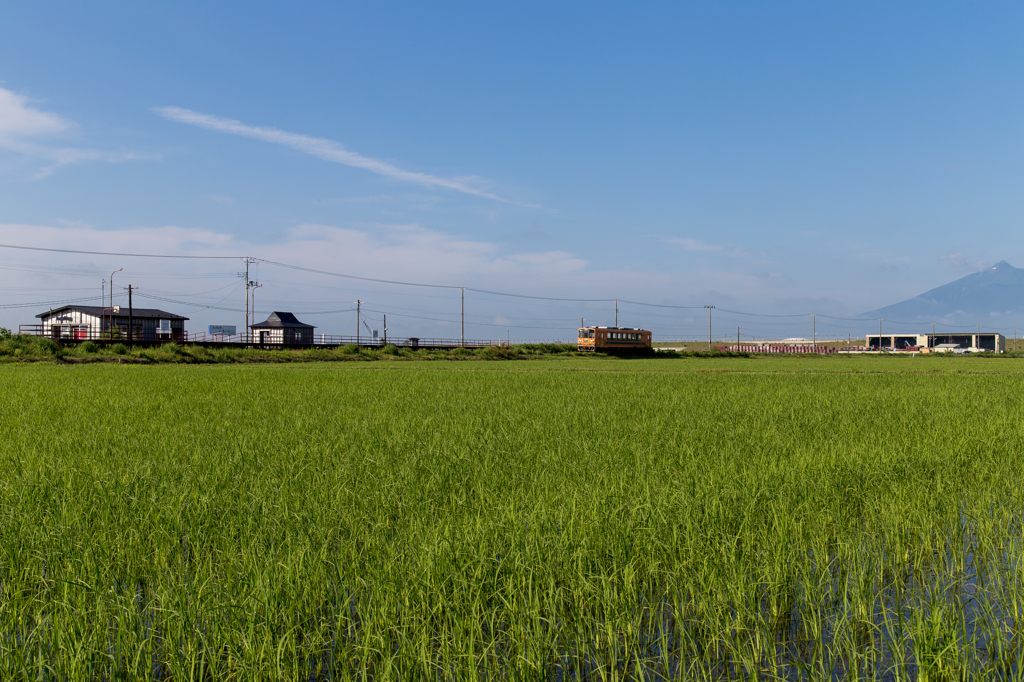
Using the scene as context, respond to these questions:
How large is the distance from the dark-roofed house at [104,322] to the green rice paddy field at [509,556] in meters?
55.5

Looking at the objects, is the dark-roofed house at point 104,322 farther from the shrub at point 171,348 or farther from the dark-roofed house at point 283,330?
the shrub at point 171,348

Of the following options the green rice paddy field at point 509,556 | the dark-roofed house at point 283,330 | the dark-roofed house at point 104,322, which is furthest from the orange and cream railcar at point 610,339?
the green rice paddy field at point 509,556

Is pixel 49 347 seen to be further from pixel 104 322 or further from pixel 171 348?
pixel 104 322

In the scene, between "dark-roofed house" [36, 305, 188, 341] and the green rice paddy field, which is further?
"dark-roofed house" [36, 305, 188, 341]

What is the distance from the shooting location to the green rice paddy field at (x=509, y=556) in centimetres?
247

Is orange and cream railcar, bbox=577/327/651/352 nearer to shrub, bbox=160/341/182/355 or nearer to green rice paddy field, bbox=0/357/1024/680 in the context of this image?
shrub, bbox=160/341/182/355

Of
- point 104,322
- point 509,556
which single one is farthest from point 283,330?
point 509,556

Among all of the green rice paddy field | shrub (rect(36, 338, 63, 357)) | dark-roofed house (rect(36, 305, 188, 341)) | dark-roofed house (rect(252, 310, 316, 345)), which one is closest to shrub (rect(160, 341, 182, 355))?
shrub (rect(36, 338, 63, 357))

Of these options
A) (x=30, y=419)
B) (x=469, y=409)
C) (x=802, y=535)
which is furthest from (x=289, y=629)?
(x=30, y=419)

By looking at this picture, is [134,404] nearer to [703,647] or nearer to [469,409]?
[469,409]

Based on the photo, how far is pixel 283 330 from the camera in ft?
231

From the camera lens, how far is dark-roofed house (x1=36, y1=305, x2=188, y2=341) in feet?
184

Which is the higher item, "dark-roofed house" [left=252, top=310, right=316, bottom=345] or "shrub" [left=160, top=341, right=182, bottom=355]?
"dark-roofed house" [left=252, top=310, right=316, bottom=345]

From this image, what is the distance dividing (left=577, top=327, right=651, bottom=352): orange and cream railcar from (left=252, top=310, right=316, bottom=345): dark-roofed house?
33.1 meters
